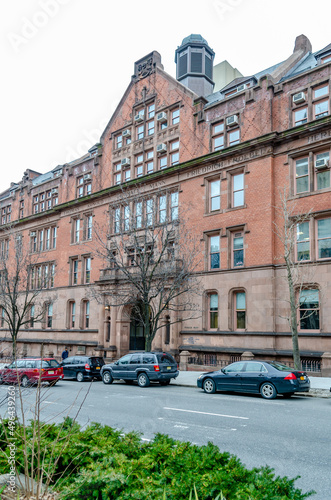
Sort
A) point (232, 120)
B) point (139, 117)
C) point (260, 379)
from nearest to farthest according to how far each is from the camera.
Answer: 1. point (260, 379)
2. point (232, 120)
3. point (139, 117)

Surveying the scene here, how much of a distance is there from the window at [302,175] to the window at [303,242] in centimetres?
207

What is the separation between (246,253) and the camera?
25.3 metres

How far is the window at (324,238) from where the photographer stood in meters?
22.4

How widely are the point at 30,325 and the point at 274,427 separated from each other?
34.9m

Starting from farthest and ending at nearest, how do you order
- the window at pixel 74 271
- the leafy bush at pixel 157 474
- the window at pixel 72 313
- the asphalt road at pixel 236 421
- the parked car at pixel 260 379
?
1. the window at pixel 74 271
2. the window at pixel 72 313
3. the parked car at pixel 260 379
4. the asphalt road at pixel 236 421
5. the leafy bush at pixel 157 474

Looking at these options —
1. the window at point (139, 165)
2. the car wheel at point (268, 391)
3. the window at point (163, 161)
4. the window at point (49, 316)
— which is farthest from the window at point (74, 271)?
the car wheel at point (268, 391)

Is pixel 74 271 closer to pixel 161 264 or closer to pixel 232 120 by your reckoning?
pixel 161 264

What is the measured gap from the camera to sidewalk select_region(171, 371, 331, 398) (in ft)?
53.4

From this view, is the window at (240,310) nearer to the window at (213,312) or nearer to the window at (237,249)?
the window at (213,312)

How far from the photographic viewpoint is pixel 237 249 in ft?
85.5

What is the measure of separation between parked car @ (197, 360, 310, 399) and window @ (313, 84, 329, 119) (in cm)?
1519

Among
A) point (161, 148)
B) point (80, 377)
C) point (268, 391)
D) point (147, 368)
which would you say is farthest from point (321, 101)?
point (80, 377)

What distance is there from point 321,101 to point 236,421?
1990 centimetres

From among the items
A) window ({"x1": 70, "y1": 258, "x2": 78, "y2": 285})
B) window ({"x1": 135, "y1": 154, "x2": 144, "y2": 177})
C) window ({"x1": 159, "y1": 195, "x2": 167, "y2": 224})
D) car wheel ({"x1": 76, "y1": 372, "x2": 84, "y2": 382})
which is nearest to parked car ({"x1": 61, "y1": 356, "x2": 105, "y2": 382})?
car wheel ({"x1": 76, "y1": 372, "x2": 84, "y2": 382})
